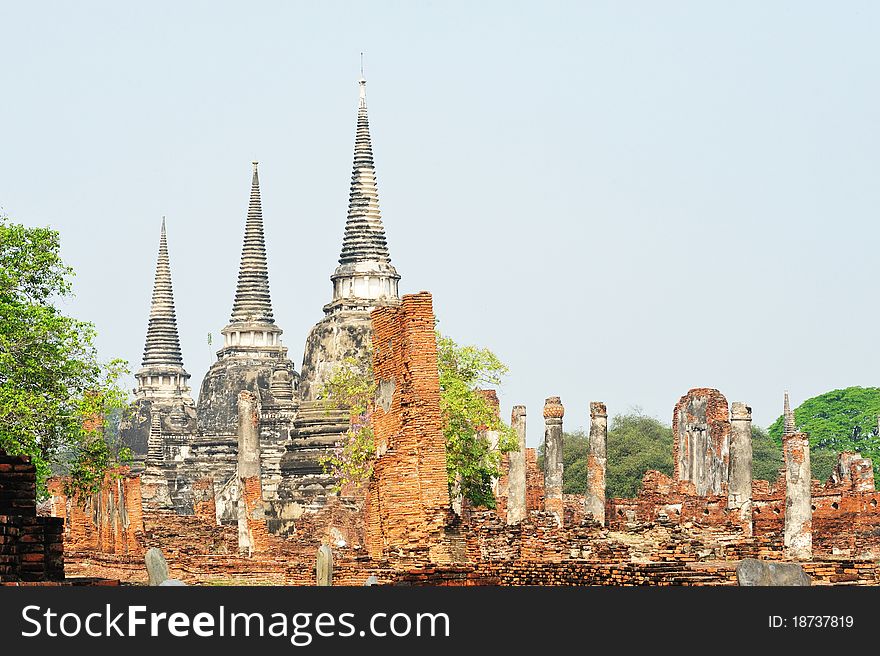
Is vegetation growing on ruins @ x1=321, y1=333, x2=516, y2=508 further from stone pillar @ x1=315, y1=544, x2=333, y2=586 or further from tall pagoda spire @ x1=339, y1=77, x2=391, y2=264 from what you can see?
tall pagoda spire @ x1=339, y1=77, x2=391, y2=264

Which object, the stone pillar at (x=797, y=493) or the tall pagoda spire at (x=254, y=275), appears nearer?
the stone pillar at (x=797, y=493)

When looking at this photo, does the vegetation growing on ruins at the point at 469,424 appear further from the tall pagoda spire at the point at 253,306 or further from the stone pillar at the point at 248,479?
the tall pagoda spire at the point at 253,306

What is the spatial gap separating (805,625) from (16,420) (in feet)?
48.2

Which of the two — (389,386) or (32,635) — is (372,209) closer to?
(389,386)

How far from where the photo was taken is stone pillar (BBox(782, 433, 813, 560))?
70.7 feet

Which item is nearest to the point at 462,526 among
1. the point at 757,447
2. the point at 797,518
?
the point at 797,518

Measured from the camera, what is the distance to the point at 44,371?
75.9 ft

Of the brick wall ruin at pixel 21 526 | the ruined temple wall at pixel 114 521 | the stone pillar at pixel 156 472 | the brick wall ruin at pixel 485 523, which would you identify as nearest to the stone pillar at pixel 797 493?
the brick wall ruin at pixel 485 523

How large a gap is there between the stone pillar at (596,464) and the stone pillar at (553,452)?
517 mm

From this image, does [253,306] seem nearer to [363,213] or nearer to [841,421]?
[363,213]

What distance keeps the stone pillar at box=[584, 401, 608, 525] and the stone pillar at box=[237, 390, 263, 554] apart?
17.7ft

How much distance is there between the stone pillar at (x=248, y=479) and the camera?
28266 mm

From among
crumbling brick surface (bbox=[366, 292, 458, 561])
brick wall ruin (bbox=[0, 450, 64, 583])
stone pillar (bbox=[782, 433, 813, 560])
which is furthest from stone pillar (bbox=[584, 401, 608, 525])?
brick wall ruin (bbox=[0, 450, 64, 583])

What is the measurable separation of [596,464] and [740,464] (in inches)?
168
